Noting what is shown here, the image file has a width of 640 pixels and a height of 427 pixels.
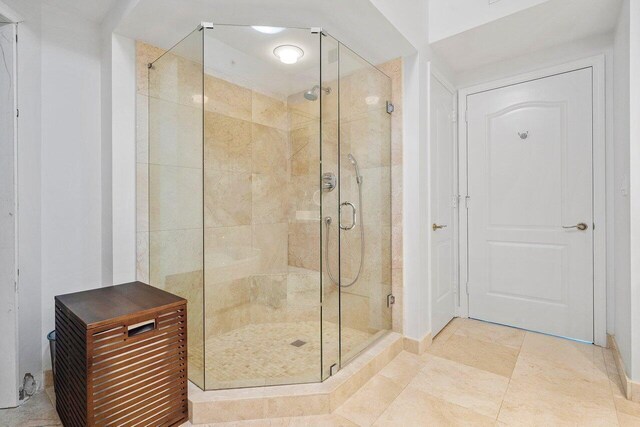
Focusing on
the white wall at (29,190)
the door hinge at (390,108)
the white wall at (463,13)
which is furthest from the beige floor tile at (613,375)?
the white wall at (29,190)

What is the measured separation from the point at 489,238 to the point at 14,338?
3.35 meters

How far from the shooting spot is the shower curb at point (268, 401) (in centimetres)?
156

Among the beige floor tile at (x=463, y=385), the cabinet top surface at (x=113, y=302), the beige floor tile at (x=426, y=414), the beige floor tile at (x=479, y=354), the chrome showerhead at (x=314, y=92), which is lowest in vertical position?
the beige floor tile at (x=426, y=414)

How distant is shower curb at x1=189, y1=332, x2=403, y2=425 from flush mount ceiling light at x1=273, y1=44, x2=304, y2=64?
1907 mm

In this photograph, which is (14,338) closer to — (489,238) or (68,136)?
(68,136)

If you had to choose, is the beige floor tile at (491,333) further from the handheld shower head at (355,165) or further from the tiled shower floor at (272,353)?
the handheld shower head at (355,165)

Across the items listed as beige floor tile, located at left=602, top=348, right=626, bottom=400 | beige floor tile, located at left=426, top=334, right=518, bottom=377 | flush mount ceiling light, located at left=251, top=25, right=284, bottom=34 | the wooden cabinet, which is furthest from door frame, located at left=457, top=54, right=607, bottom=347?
the wooden cabinet

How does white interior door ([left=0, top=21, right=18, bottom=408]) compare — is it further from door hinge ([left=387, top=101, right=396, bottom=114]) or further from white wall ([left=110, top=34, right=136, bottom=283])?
door hinge ([left=387, top=101, right=396, bottom=114])

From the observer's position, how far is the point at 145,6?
5.63ft

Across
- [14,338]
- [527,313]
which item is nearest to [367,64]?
[527,313]

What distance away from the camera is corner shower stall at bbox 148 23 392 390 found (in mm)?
1862

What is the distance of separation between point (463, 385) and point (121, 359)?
182 centimetres

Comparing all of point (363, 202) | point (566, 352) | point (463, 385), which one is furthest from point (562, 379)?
point (363, 202)

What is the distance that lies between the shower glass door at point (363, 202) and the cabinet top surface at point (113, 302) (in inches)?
40.2
